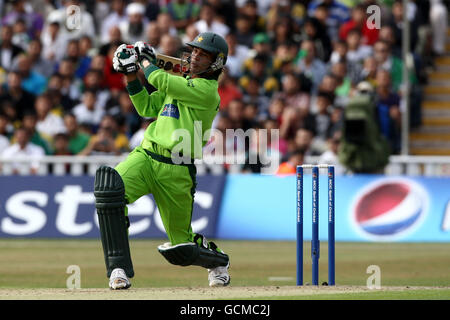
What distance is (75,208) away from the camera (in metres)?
16.7

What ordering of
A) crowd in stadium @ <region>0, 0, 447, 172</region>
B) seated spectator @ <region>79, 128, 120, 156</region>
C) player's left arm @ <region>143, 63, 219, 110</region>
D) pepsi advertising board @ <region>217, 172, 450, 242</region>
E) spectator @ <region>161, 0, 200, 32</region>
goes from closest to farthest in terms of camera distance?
player's left arm @ <region>143, 63, 219, 110</region>
pepsi advertising board @ <region>217, 172, 450, 242</region>
seated spectator @ <region>79, 128, 120, 156</region>
crowd in stadium @ <region>0, 0, 447, 172</region>
spectator @ <region>161, 0, 200, 32</region>

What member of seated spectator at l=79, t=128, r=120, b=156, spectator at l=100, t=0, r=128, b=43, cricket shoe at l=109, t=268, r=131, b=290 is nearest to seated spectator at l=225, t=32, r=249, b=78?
spectator at l=100, t=0, r=128, b=43

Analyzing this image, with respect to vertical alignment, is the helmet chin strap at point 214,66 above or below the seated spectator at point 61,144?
above

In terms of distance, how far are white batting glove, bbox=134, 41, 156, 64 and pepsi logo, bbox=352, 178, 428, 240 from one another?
7175mm

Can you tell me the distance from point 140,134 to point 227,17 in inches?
143

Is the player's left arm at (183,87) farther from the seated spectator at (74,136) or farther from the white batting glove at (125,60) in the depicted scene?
the seated spectator at (74,136)

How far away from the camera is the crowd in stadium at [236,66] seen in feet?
59.8

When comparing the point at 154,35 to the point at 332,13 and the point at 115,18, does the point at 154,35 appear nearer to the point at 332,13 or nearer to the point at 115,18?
the point at 115,18

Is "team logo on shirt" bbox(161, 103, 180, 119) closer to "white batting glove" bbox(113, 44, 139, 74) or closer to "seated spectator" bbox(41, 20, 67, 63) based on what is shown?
"white batting glove" bbox(113, 44, 139, 74)

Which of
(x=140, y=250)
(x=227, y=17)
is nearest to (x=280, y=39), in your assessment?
(x=227, y=17)

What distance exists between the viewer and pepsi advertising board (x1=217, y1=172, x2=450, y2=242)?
16.3 metres

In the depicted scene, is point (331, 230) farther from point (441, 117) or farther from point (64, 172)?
point (441, 117)

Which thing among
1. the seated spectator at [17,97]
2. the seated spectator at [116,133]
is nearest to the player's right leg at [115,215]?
the seated spectator at [116,133]

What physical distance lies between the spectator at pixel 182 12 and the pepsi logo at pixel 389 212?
5551mm
